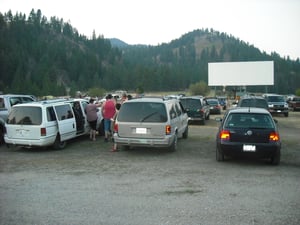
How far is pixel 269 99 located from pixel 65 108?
2078 cm

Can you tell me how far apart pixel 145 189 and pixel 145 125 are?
3.54 meters

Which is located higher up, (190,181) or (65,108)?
(65,108)

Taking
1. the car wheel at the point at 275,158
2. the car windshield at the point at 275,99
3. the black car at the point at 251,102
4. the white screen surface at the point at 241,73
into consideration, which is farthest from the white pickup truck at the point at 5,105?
the white screen surface at the point at 241,73

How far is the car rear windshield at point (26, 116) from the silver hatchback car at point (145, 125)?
2.62 metres

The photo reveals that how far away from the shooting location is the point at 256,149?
28.1ft

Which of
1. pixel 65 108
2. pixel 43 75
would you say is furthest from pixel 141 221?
pixel 43 75

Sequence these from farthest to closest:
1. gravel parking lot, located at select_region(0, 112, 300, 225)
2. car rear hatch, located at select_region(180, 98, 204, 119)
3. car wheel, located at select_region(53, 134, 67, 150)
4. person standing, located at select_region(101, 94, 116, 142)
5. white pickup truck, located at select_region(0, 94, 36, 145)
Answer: car rear hatch, located at select_region(180, 98, 204, 119) → white pickup truck, located at select_region(0, 94, 36, 145) → person standing, located at select_region(101, 94, 116, 142) → car wheel, located at select_region(53, 134, 67, 150) → gravel parking lot, located at select_region(0, 112, 300, 225)

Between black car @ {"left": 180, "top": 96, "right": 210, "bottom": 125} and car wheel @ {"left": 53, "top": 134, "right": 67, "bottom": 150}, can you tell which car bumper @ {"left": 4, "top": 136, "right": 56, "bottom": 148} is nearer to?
car wheel @ {"left": 53, "top": 134, "right": 67, "bottom": 150}

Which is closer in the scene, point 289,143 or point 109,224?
point 109,224

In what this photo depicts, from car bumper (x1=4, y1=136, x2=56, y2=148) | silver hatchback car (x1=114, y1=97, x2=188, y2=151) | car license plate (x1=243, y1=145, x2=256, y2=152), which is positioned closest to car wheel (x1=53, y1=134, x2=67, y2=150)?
car bumper (x1=4, y1=136, x2=56, y2=148)

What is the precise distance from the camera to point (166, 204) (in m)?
5.61

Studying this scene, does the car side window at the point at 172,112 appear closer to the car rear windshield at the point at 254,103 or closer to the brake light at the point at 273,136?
the brake light at the point at 273,136

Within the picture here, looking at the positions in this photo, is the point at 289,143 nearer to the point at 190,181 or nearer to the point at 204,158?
the point at 204,158

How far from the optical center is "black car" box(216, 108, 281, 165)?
28.1 ft
